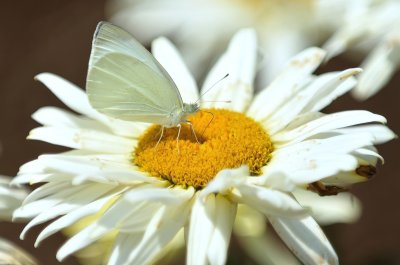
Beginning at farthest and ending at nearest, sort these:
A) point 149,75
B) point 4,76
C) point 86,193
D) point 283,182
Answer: point 4,76 → point 149,75 → point 86,193 → point 283,182

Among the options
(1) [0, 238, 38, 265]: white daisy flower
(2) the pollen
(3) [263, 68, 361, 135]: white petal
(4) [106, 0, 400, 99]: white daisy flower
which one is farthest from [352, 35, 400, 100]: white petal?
(1) [0, 238, 38, 265]: white daisy flower

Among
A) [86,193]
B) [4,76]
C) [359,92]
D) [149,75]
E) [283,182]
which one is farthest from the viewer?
[4,76]

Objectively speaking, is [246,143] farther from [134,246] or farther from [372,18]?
[372,18]

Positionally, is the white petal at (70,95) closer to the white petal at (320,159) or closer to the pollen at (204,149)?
the pollen at (204,149)

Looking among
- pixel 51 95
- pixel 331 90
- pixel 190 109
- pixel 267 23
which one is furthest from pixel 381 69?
pixel 51 95

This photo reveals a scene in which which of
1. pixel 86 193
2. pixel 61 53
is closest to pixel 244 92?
pixel 86 193

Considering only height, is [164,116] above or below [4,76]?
above
